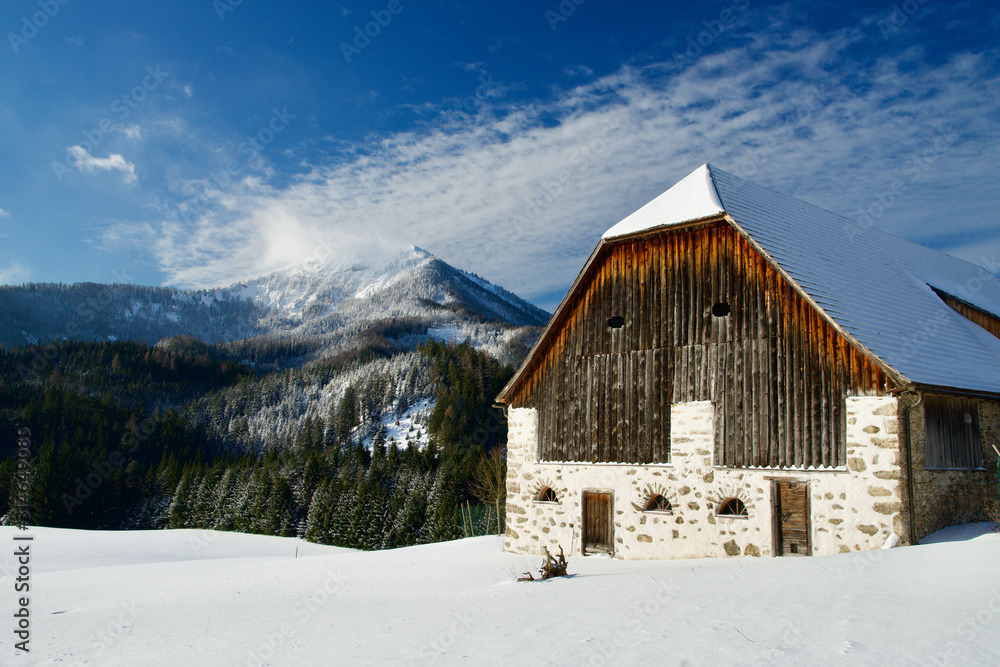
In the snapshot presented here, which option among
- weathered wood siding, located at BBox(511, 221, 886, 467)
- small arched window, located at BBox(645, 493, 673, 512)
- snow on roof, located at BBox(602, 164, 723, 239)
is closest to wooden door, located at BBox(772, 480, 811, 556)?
weathered wood siding, located at BBox(511, 221, 886, 467)

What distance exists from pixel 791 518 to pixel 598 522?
15.6 feet

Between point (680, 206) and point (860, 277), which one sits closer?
point (860, 277)

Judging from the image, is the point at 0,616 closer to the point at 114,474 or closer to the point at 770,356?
the point at 770,356

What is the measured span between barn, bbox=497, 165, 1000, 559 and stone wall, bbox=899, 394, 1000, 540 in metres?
0.06

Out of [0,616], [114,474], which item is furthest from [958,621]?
[114,474]

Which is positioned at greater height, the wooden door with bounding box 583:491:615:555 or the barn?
the barn

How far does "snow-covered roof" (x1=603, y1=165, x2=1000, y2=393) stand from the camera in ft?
42.4

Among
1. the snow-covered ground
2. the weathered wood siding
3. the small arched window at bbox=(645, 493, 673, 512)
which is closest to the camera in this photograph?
the weathered wood siding

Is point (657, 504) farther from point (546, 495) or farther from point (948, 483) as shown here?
point (948, 483)

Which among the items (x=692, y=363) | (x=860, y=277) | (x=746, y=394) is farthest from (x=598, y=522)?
(x=860, y=277)

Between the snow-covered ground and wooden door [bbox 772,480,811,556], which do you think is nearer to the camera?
wooden door [bbox 772,480,811,556]

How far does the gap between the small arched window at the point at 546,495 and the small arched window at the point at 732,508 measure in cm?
462

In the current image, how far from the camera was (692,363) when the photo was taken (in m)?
14.6

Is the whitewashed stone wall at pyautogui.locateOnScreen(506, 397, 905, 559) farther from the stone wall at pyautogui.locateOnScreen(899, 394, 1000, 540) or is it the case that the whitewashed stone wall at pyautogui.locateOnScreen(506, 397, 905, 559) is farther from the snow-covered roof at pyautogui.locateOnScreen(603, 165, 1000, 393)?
the snow-covered roof at pyautogui.locateOnScreen(603, 165, 1000, 393)
